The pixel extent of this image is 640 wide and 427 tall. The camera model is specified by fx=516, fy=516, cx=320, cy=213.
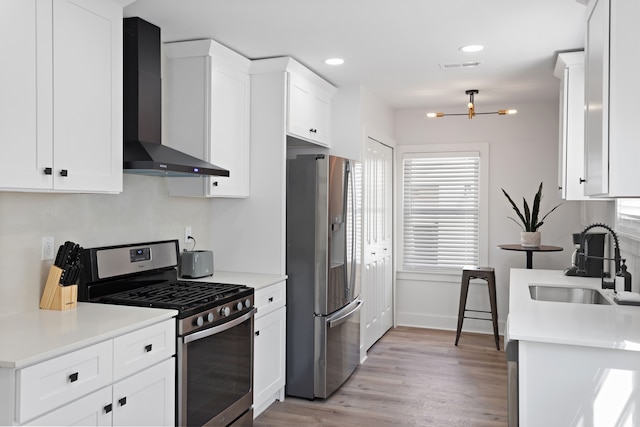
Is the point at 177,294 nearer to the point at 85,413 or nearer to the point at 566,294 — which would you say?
the point at 85,413

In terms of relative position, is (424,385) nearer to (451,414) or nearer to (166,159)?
(451,414)

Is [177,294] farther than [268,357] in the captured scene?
No

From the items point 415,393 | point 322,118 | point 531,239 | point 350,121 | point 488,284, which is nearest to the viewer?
point 415,393

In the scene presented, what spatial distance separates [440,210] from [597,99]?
12.4 feet

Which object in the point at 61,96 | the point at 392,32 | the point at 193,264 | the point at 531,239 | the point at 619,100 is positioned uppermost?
the point at 392,32

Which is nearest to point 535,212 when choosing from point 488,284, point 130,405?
point 488,284

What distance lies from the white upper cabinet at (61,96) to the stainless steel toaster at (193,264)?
0.90 metres

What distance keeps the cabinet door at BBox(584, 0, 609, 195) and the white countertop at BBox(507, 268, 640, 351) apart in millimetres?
560

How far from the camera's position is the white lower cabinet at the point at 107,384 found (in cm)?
173

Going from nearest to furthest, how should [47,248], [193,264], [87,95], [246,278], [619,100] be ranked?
[619,100], [87,95], [47,248], [193,264], [246,278]

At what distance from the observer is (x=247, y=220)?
3.74 metres

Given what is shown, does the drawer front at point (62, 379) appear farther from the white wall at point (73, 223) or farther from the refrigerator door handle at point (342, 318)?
the refrigerator door handle at point (342, 318)

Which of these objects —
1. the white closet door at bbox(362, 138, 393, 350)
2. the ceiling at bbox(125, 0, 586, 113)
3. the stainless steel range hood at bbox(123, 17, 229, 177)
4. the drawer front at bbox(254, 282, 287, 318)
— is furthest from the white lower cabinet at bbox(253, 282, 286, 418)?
the ceiling at bbox(125, 0, 586, 113)

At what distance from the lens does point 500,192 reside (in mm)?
5527
